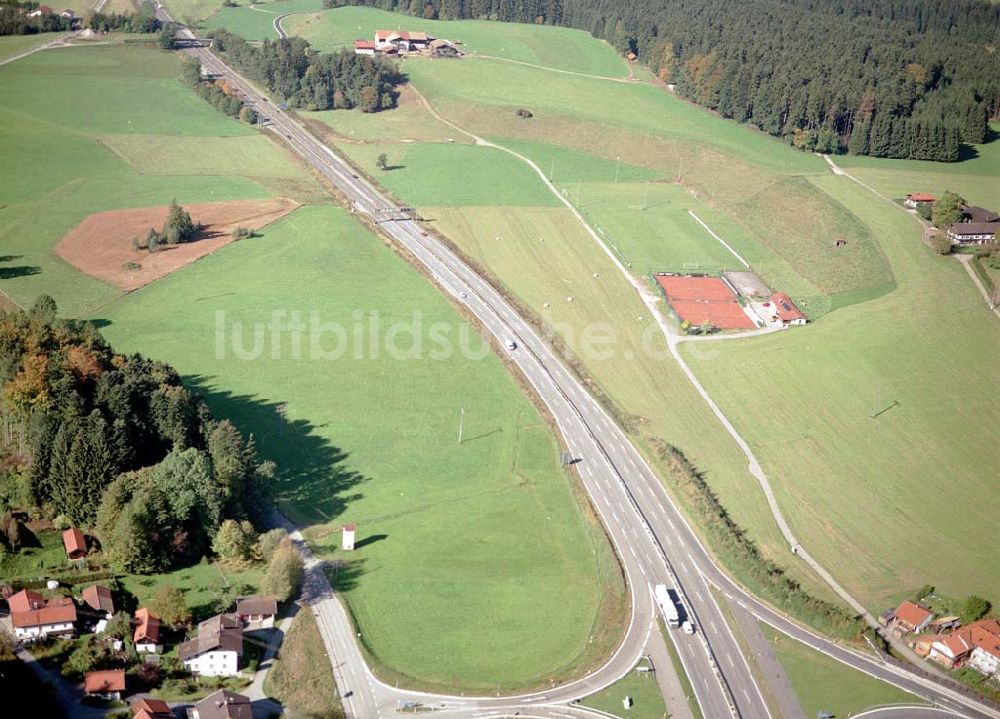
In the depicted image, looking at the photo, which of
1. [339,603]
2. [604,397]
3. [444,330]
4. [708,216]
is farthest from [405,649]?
[708,216]

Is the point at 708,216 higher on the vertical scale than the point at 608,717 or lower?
higher

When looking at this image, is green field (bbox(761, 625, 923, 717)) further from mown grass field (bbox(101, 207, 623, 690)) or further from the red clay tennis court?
the red clay tennis court

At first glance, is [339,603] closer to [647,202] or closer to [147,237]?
[147,237]

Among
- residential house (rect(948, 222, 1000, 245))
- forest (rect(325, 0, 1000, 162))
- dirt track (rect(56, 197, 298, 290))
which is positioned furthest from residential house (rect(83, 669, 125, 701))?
forest (rect(325, 0, 1000, 162))

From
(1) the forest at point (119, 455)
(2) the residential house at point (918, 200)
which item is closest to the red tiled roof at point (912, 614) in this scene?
(1) the forest at point (119, 455)

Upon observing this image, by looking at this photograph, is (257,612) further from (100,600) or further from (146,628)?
(100,600)

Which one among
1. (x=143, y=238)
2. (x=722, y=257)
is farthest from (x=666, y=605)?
(x=143, y=238)
